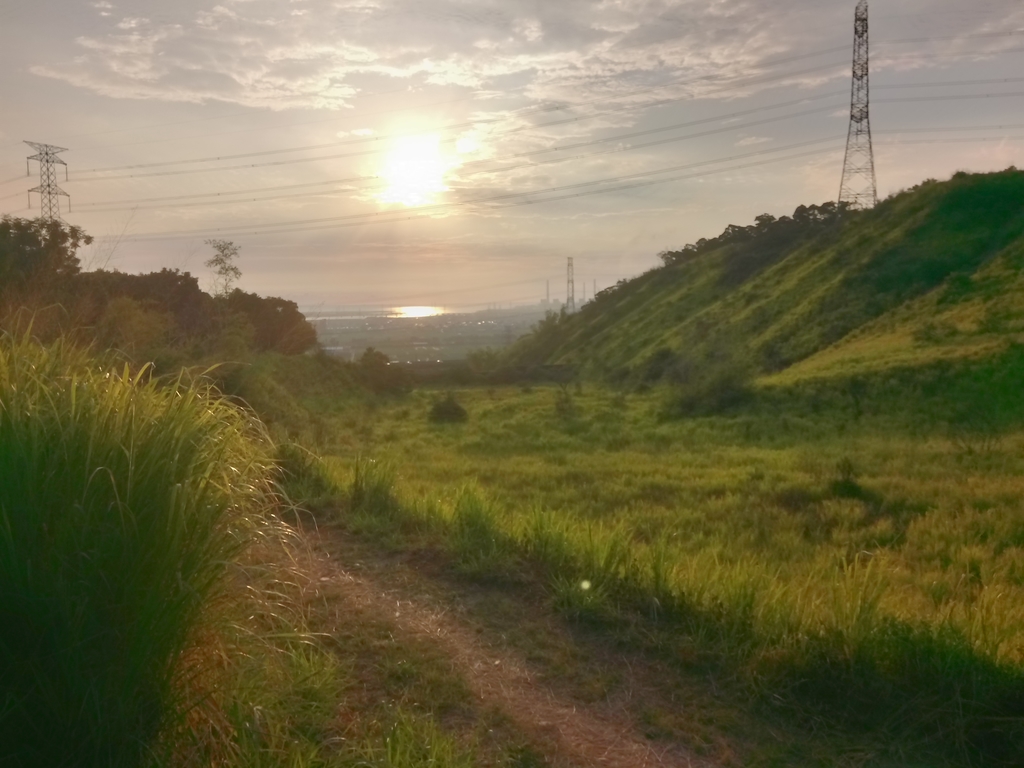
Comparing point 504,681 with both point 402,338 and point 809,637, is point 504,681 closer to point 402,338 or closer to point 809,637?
point 809,637

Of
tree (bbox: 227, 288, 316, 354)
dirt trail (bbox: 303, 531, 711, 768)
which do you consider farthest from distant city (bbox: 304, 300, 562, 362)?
dirt trail (bbox: 303, 531, 711, 768)

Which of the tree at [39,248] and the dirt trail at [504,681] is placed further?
the tree at [39,248]

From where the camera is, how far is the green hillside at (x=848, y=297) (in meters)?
32.9

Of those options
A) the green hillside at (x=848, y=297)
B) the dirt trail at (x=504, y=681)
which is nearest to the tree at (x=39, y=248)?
the dirt trail at (x=504, y=681)

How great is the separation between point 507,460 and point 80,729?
18.1m

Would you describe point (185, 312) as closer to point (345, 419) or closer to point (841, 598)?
point (345, 419)

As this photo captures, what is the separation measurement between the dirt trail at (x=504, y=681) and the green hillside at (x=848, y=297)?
26482 mm

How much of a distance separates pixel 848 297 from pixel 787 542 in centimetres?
3520

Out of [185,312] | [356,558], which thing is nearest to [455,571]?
[356,558]

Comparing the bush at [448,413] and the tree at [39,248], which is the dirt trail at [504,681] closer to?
the tree at [39,248]

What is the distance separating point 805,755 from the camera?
159 inches

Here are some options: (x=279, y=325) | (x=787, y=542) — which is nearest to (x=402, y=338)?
(x=279, y=325)

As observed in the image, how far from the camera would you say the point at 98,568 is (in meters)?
3.46

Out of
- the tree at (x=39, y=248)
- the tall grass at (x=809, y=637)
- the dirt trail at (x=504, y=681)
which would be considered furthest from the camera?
the tree at (x=39, y=248)
